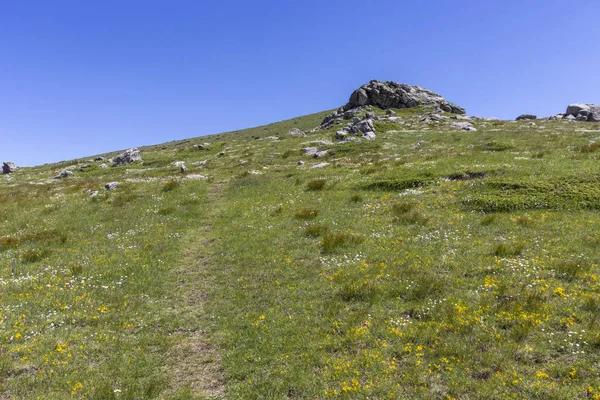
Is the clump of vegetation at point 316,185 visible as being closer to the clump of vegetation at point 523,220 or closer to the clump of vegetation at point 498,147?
the clump of vegetation at point 523,220

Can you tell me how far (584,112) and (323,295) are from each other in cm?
10268

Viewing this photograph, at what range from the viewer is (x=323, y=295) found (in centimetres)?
1287

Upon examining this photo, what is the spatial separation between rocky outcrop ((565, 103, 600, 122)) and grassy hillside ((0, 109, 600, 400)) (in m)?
70.0

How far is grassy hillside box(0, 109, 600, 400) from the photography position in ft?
28.6

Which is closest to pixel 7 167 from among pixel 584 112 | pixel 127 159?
pixel 127 159

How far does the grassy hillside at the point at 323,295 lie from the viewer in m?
8.70

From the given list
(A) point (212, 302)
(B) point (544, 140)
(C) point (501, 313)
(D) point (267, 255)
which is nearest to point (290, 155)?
(B) point (544, 140)

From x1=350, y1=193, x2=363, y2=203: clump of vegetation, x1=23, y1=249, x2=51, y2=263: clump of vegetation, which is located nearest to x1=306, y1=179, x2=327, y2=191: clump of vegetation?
x1=350, y1=193, x2=363, y2=203: clump of vegetation

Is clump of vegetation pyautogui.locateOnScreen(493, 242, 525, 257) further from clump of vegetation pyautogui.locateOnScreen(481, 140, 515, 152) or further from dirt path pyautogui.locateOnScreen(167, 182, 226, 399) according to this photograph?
clump of vegetation pyautogui.locateOnScreen(481, 140, 515, 152)

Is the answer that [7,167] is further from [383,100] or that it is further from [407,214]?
[383,100]

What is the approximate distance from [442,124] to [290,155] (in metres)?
38.4

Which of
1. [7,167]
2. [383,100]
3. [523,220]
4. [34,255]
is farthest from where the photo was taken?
[383,100]

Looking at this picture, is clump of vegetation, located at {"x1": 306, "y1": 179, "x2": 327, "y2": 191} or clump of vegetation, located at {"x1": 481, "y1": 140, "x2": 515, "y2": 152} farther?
clump of vegetation, located at {"x1": 481, "y1": 140, "x2": 515, "y2": 152}

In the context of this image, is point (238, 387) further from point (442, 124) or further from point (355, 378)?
point (442, 124)
